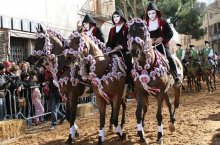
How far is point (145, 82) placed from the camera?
9.09 m

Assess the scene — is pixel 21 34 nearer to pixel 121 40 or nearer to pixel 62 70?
pixel 62 70

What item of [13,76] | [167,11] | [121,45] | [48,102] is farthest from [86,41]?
[167,11]

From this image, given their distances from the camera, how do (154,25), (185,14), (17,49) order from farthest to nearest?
(185,14) < (17,49) < (154,25)

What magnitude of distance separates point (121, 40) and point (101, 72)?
1.26m

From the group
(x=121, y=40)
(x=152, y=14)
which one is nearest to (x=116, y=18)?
(x=121, y=40)

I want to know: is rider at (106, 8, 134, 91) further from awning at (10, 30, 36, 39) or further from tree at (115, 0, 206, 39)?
tree at (115, 0, 206, 39)

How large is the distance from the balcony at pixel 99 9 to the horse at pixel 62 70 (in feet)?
52.2

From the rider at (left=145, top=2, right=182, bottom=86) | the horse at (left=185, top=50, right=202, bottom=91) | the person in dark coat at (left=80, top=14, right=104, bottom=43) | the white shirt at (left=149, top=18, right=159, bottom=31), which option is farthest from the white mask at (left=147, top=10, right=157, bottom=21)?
the horse at (left=185, top=50, right=202, bottom=91)

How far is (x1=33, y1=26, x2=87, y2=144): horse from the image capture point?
33.3 feet

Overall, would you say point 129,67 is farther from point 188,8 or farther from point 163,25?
point 188,8

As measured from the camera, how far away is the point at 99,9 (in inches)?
1164

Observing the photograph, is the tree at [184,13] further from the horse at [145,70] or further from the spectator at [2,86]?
the horse at [145,70]

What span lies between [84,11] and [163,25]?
16942mm

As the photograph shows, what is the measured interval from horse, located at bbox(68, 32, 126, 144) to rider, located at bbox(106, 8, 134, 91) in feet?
0.87
